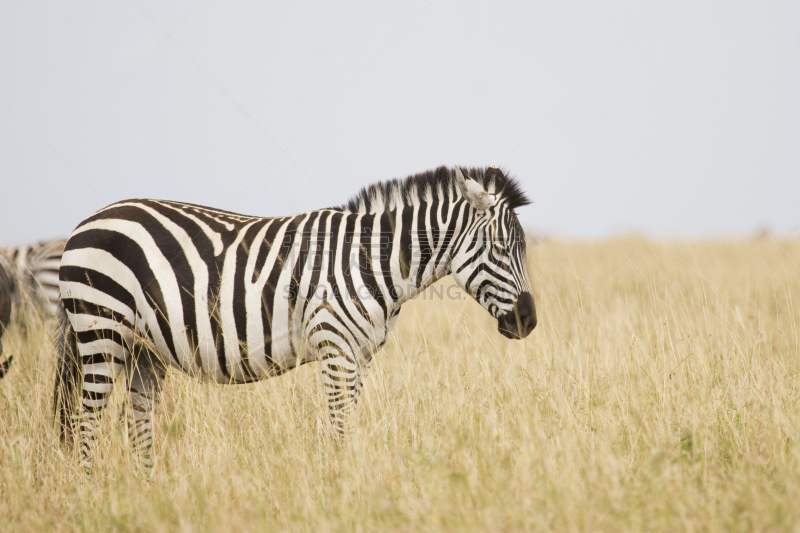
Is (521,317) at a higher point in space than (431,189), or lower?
lower

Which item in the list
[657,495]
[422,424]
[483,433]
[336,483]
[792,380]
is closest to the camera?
[657,495]

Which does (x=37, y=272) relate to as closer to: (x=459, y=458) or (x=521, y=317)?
(x=521, y=317)

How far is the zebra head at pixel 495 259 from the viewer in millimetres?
4391

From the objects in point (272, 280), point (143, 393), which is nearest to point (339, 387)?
point (272, 280)

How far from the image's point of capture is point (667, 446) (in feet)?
12.4

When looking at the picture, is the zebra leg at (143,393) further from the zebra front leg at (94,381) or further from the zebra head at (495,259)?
the zebra head at (495,259)

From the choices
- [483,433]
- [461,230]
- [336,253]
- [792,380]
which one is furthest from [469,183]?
[792,380]

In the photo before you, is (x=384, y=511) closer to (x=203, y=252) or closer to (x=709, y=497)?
(x=709, y=497)

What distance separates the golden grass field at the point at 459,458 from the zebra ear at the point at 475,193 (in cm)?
144

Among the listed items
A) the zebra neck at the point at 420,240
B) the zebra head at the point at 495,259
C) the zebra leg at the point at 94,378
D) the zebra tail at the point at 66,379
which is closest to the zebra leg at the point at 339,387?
the zebra neck at the point at 420,240

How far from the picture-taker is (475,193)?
4.39 m

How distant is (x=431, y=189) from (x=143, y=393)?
295cm

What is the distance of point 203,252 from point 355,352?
56.7 inches

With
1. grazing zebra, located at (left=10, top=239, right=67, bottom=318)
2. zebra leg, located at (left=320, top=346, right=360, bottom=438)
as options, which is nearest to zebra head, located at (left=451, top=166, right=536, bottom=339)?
zebra leg, located at (left=320, top=346, right=360, bottom=438)
